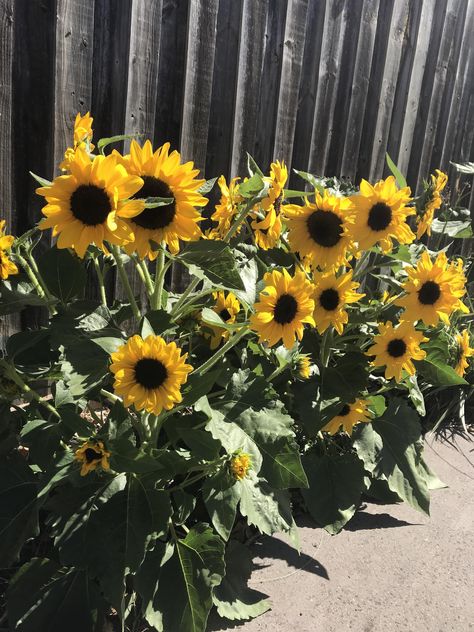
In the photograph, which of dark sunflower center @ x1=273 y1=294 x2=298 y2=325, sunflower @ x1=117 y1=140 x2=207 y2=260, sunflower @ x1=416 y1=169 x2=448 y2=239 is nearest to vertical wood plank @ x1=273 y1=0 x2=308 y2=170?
sunflower @ x1=416 y1=169 x2=448 y2=239

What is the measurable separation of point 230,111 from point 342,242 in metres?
1.59

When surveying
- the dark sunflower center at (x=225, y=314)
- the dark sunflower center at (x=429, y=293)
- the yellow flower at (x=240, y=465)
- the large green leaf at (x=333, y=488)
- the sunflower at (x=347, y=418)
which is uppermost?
the dark sunflower center at (x=429, y=293)

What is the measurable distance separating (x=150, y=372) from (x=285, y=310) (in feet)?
1.34

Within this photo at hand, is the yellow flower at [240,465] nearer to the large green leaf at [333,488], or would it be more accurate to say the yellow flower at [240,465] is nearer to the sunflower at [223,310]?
the sunflower at [223,310]

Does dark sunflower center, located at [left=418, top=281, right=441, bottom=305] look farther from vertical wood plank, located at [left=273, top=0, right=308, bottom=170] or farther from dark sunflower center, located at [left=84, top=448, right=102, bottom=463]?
vertical wood plank, located at [left=273, top=0, right=308, bottom=170]

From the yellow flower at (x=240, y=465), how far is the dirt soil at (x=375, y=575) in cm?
56

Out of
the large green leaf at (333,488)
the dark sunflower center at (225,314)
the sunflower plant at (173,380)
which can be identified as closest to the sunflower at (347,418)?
the sunflower plant at (173,380)

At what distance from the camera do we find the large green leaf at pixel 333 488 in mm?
A: 2023

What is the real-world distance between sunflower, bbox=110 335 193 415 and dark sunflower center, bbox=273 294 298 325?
324mm

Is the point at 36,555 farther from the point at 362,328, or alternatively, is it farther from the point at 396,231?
the point at 396,231

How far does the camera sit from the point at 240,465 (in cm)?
153

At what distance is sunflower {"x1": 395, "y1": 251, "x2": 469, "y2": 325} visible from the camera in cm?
180

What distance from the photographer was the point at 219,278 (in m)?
1.41

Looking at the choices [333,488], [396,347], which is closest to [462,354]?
[396,347]
